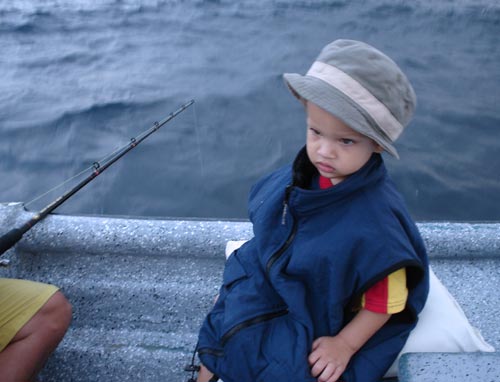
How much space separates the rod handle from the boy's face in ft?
4.36

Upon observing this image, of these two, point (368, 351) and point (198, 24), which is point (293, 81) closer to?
point (368, 351)

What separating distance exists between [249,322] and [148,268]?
97cm

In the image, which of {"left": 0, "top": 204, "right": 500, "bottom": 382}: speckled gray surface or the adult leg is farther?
{"left": 0, "top": 204, "right": 500, "bottom": 382}: speckled gray surface

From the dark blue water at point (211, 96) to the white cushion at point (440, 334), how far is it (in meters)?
2.88

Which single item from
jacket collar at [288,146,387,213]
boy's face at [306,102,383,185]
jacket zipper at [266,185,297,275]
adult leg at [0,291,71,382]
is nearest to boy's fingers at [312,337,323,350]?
jacket zipper at [266,185,297,275]

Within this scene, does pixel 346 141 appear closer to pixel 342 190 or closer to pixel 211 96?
pixel 342 190

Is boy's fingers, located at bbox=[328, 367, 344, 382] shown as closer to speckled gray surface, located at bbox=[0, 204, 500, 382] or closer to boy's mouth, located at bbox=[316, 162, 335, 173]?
boy's mouth, located at bbox=[316, 162, 335, 173]

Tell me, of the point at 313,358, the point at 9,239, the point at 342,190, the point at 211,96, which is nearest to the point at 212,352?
the point at 313,358

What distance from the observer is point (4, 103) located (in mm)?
6020

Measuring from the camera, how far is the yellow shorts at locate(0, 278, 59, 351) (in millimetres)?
1765

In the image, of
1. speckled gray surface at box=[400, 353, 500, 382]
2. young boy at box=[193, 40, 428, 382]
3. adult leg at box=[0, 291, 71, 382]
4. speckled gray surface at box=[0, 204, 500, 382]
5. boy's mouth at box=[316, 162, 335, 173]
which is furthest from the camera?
speckled gray surface at box=[0, 204, 500, 382]

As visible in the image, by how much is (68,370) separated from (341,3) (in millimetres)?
7861

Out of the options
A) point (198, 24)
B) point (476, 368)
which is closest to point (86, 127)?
point (198, 24)

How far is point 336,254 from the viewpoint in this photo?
1.32 meters
